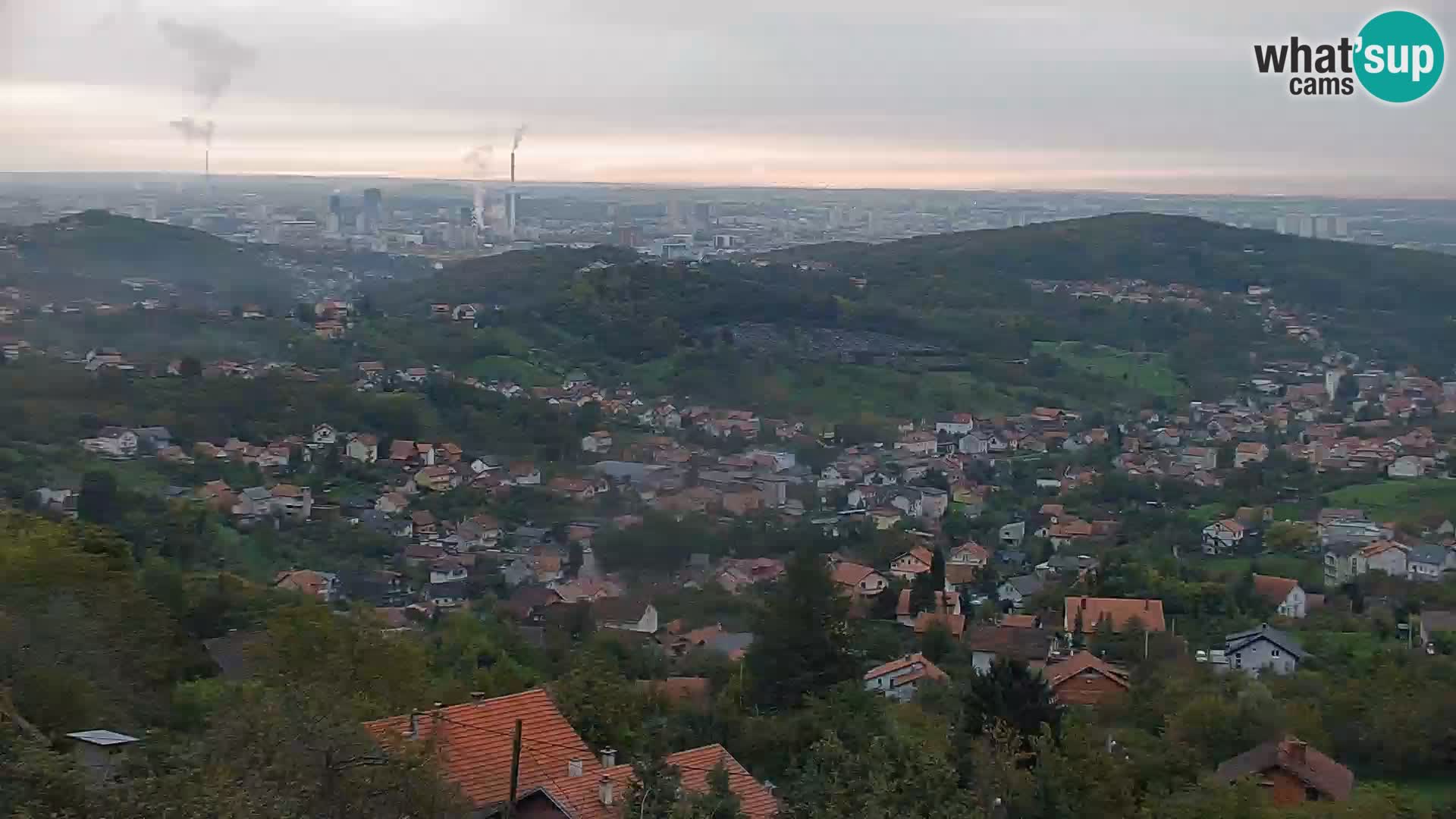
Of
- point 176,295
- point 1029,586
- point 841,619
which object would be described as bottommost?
point 1029,586

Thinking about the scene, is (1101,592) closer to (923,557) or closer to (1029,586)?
(1029,586)

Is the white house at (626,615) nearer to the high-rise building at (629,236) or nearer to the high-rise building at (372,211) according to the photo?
the high-rise building at (629,236)

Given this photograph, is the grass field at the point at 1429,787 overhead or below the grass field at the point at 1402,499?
overhead

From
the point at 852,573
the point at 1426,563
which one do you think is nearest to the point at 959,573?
the point at 852,573

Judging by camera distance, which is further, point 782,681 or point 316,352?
point 316,352

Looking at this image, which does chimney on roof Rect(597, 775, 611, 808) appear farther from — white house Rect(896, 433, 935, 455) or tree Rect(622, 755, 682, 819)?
white house Rect(896, 433, 935, 455)

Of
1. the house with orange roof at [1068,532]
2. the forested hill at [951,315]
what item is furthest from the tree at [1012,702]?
the forested hill at [951,315]

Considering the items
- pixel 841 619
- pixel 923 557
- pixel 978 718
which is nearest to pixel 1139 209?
pixel 923 557
